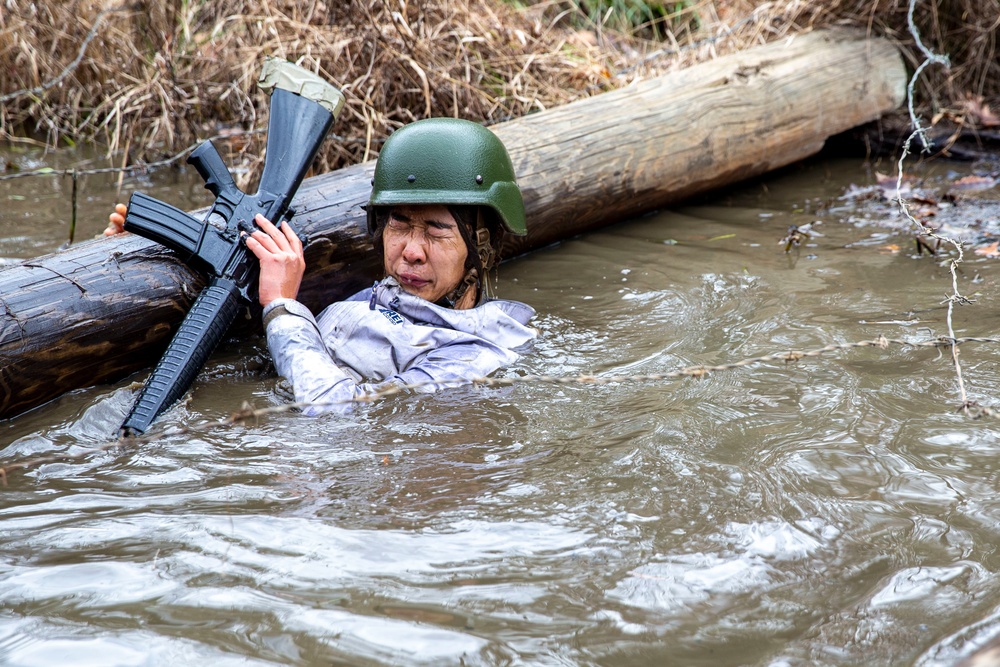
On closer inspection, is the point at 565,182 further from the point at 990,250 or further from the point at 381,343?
the point at 990,250

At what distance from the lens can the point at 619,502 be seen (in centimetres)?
255

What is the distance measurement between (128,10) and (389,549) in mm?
5717

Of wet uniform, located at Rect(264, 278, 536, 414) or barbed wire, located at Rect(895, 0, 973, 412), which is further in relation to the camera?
wet uniform, located at Rect(264, 278, 536, 414)

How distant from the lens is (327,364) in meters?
3.23

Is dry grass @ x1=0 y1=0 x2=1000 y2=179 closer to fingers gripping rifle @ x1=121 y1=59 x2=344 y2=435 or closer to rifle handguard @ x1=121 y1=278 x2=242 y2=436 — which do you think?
fingers gripping rifle @ x1=121 y1=59 x2=344 y2=435

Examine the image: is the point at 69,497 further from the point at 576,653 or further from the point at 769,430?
the point at 769,430

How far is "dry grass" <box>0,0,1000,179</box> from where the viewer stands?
5.49 m

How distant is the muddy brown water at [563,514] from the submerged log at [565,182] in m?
0.24

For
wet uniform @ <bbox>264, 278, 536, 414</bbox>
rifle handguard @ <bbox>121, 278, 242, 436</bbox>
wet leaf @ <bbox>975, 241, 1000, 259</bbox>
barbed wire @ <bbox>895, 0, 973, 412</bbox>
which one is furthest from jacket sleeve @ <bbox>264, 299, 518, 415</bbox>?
wet leaf @ <bbox>975, 241, 1000, 259</bbox>

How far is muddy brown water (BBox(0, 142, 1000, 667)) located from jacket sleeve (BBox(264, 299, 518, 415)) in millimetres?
85

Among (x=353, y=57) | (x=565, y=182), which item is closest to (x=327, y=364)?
(x=565, y=182)

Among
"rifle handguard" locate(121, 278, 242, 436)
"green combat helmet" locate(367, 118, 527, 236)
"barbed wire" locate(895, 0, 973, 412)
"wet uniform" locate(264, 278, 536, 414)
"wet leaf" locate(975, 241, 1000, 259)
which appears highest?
"green combat helmet" locate(367, 118, 527, 236)

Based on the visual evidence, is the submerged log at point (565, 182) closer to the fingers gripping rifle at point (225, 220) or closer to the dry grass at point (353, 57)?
the fingers gripping rifle at point (225, 220)

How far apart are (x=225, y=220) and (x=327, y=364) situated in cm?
77
